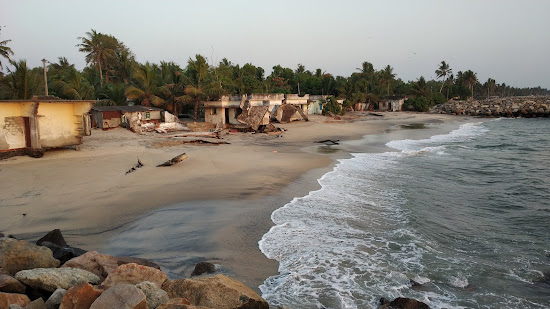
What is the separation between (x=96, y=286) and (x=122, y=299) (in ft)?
2.63

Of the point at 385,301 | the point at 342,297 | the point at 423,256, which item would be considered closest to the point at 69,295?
the point at 342,297

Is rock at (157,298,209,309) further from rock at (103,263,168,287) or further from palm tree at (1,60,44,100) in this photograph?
palm tree at (1,60,44,100)

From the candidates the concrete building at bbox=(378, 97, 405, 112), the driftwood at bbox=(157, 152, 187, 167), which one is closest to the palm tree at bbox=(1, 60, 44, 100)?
the driftwood at bbox=(157, 152, 187, 167)

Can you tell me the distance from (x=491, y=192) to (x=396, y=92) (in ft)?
241

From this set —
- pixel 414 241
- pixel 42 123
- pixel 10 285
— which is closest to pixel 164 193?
pixel 10 285

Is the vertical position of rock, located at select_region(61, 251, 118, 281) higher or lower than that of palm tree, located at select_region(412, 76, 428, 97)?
lower

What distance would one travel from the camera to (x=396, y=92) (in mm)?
83375

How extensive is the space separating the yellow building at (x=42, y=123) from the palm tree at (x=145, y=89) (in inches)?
581

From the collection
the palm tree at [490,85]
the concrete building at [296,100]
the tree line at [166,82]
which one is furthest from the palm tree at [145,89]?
the palm tree at [490,85]

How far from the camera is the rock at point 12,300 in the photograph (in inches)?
167

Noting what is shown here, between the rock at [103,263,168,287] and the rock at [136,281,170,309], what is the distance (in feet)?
1.34

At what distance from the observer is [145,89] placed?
35031 mm

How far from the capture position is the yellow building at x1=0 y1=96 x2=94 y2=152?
56.0 feet

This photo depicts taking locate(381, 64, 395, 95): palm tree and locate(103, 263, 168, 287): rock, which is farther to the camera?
locate(381, 64, 395, 95): palm tree
